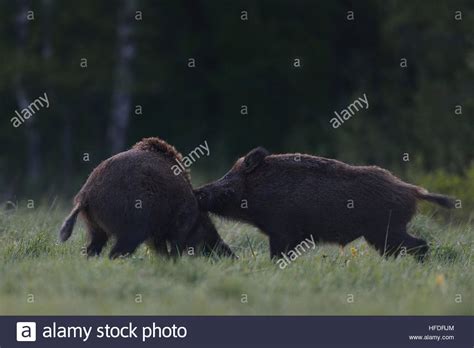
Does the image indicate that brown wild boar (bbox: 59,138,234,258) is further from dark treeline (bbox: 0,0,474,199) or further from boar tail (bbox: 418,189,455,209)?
dark treeline (bbox: 0,0,474,199)

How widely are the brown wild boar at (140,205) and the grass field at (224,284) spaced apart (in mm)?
230

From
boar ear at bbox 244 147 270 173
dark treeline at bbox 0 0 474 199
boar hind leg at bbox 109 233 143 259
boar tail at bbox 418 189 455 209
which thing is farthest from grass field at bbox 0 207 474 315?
dark treeline at bbox 0 0 474 199

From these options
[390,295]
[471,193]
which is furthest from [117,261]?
[471,193]

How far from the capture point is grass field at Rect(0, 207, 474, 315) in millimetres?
7520

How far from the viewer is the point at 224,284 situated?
7879 millimetres

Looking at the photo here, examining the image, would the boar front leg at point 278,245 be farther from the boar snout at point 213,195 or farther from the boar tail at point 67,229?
the boar tail at point 67,229

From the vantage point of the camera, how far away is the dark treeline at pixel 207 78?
953 inches

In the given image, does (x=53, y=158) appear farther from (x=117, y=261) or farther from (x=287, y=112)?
(x=117, y=261)

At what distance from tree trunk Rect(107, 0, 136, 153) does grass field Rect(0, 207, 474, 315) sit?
50.0 ft

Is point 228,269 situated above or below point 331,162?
below

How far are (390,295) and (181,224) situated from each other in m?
2.26

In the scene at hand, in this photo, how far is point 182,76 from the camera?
26.9 m

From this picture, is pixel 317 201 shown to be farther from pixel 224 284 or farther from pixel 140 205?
pixel 224 284

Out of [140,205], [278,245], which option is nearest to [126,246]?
[140,205]
